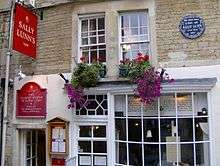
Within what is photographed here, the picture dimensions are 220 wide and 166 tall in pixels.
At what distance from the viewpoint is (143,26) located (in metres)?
11.2

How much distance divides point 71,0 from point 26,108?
346 centimetres

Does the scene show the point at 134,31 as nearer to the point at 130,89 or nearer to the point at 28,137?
the point at 130,89

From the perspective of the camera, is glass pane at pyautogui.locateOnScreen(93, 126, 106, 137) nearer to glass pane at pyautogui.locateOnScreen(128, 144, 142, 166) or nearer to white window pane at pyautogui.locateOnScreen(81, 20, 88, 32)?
glass pane at pyautogui.locateOnScreen(128, 144, 142, 166)

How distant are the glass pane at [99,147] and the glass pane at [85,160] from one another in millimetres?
276

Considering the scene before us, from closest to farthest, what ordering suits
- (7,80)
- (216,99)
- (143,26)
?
(216,99) < (143,26) < (7,80)

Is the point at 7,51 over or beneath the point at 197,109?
over

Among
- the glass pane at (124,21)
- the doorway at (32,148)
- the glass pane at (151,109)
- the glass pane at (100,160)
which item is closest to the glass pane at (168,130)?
the glass pane at (151,109)

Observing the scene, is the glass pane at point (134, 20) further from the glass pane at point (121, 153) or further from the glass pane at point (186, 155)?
the glass pane at point (186, 155)

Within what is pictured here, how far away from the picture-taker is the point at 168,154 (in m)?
10.1

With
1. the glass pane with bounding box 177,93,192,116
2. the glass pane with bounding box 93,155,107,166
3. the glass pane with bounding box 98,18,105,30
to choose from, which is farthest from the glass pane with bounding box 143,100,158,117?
the glass pane with bounding box 98,18,105,30

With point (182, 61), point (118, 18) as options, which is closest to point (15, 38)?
point (118, 18)

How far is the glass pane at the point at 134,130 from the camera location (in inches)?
415

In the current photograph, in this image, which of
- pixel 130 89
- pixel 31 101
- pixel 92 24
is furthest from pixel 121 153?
pixel 92 24

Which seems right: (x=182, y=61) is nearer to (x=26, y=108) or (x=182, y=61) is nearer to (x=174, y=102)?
(x=174, y=102)
